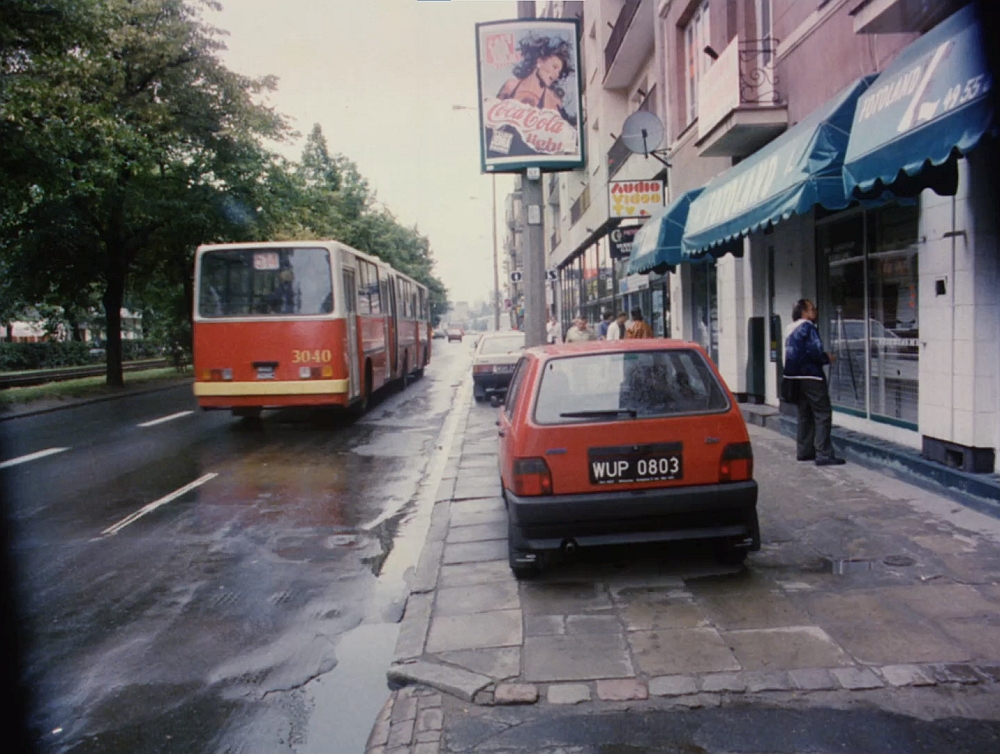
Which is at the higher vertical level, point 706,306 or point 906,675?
point 706,306

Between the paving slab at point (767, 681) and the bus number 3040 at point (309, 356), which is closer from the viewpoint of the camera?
the paving slab at point (767, 681)

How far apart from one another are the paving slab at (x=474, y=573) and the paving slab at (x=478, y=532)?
2.23 ft

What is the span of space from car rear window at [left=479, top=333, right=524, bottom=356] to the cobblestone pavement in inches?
444

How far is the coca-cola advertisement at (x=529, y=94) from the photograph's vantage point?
13.3 m

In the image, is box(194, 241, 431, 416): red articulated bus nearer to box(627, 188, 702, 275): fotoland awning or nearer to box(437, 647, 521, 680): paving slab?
box(627, 188, 702, 275): fotoland awning

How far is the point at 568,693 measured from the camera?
390cm

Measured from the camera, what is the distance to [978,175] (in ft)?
22.7

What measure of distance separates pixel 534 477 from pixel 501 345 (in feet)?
43.5

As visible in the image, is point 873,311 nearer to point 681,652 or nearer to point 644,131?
point 681,652

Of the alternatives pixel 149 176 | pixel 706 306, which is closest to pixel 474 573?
pixel 706 306

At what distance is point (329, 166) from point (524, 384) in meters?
56.6

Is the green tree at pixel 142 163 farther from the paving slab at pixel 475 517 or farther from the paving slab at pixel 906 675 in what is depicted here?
the paving slab at pixel 906 675

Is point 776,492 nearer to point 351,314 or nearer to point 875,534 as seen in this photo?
point 875,534

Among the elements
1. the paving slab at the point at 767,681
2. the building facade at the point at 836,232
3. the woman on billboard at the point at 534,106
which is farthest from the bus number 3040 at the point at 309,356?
the paving slab at the point at 767,681
